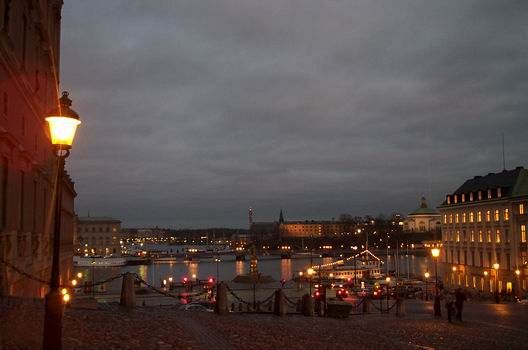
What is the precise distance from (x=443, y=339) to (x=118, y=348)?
13.0m

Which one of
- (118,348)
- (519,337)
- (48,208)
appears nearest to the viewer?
(118,348)

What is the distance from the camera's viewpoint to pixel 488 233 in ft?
211

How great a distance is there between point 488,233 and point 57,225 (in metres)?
61.7

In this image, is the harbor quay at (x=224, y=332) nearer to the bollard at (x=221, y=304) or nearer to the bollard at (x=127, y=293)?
the bollard at (x=221, y=304)

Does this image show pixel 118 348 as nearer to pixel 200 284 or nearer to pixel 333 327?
pixel 333 327

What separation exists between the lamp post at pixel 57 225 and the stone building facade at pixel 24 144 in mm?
9142

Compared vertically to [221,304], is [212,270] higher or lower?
lower

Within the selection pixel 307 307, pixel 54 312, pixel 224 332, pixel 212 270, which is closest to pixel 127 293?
pixel 224 332

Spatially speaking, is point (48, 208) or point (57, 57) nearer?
point (48, 208)

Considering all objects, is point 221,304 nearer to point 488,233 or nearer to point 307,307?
point 307,307

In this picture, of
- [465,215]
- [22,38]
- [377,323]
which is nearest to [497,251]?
[465,215]

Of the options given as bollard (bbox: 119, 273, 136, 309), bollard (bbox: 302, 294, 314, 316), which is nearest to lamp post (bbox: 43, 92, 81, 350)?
bollard (bbox: 119, 273, 136, 309)

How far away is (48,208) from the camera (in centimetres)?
3269

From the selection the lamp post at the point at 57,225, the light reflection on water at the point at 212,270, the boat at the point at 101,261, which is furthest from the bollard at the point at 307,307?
the boat at the point at 101,261
